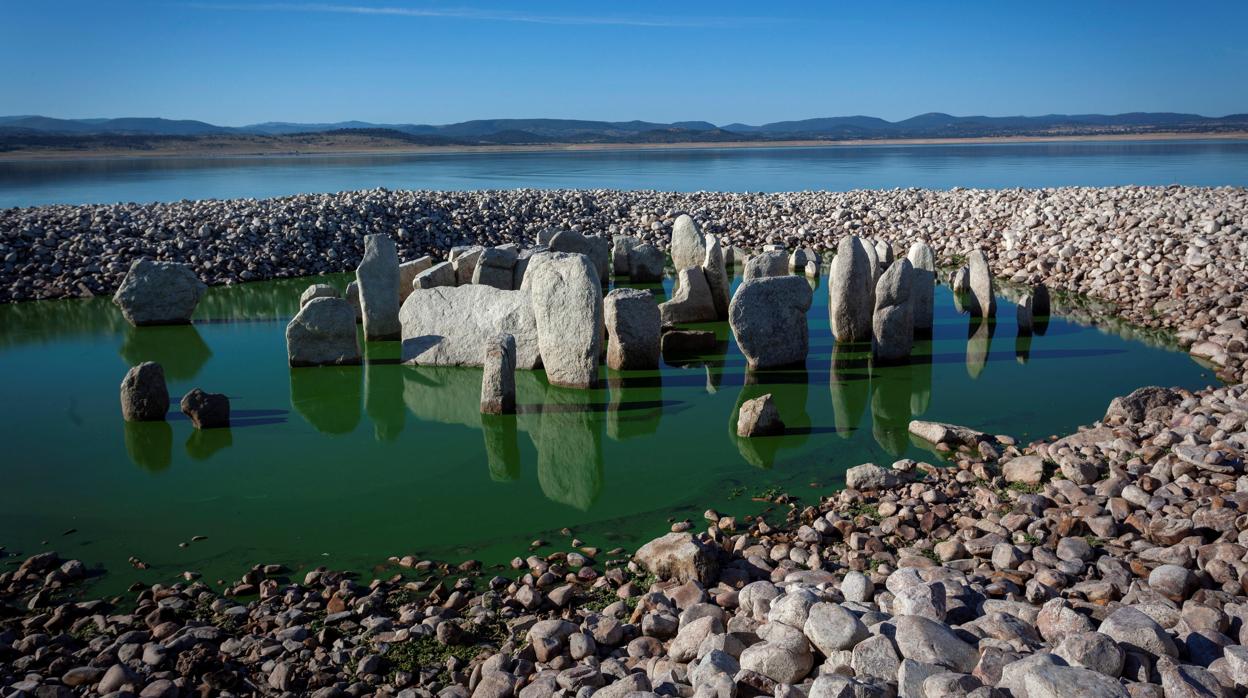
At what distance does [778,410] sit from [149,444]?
5.44 m

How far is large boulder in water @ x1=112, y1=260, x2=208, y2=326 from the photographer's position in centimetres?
1273

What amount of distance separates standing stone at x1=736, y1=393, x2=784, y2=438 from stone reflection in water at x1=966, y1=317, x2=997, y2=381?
2.94m

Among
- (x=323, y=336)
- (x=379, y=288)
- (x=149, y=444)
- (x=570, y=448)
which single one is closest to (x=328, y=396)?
(x=323, y=336)

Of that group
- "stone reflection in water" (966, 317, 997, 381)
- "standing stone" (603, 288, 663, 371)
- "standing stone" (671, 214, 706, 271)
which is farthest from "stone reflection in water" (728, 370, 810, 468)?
"standing stone" (671, 214, 706, 271)

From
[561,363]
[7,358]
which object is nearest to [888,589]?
[561,363]

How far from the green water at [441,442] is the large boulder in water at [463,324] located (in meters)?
0.21

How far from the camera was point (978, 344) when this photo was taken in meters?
11.0

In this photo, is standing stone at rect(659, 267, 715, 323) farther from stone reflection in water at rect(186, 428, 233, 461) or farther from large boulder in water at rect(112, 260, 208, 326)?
Answer: large boulder in water at rect(112, 260, 208, 326)

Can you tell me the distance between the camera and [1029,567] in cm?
488

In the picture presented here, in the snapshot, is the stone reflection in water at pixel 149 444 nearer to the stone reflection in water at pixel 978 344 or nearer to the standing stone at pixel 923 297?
the stone reflection in water at pixel 978 344

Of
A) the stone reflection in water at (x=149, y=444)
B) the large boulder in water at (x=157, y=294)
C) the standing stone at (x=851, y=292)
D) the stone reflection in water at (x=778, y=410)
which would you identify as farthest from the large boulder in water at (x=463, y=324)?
the large boulder in water at (x=157, y=294)

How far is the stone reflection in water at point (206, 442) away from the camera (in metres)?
7.55

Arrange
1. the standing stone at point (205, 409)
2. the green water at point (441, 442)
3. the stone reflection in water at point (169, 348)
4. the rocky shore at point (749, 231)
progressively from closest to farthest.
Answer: the green water at point (441, 442) < the standing stone at point (205, 409) < the stone reflection in water at point (169, 348) < the rocky shore at point (749, 231)

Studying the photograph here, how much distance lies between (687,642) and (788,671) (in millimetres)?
596
